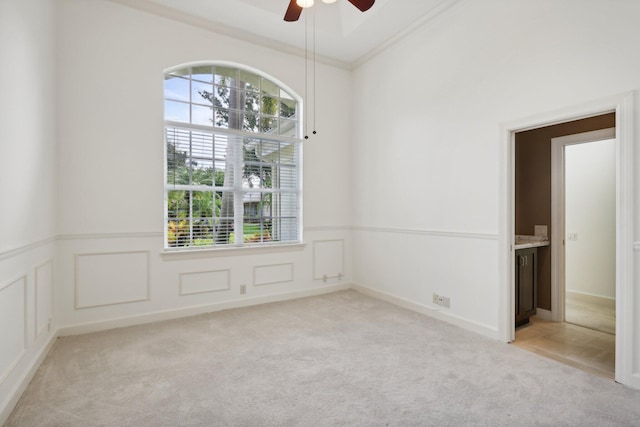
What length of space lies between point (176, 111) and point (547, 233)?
15.3 feet

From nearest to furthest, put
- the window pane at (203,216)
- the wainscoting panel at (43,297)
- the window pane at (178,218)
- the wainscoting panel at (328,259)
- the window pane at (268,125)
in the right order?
the wainscoting panel at (43,297) → the window pane at (178,218) → the window pane at (203,216) → the window pane at (268,125) → the wainscoting panel at (328,259)

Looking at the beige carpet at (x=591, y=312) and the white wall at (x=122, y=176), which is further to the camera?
the beige carpet at (x=591, y=312)

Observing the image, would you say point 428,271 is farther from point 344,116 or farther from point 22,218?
point 22,218

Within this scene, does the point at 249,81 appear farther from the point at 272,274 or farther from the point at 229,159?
the point at 272,274

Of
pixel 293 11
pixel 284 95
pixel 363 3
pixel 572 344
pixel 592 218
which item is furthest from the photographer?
pixel 284 95

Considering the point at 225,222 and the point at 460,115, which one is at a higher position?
the point at 460,115

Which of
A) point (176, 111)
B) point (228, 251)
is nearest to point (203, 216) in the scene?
point (228, 251)

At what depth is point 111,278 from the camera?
3.56 meters

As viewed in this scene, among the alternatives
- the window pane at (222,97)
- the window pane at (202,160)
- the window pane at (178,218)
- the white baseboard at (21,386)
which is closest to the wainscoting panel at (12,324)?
the white baseboard at (21,386)

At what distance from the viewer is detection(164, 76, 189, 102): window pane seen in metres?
3.97

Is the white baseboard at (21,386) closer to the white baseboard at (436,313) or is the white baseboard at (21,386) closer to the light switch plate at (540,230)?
the white baseboard at (436,313)

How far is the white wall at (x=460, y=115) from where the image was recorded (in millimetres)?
2627

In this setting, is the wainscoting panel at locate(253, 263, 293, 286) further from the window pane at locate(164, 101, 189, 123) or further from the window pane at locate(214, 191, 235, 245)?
the window pane at locate(164, 101, 189, 123)

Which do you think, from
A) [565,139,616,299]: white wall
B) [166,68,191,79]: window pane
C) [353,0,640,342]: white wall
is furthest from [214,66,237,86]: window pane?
[565,139,616,299]: white wall
